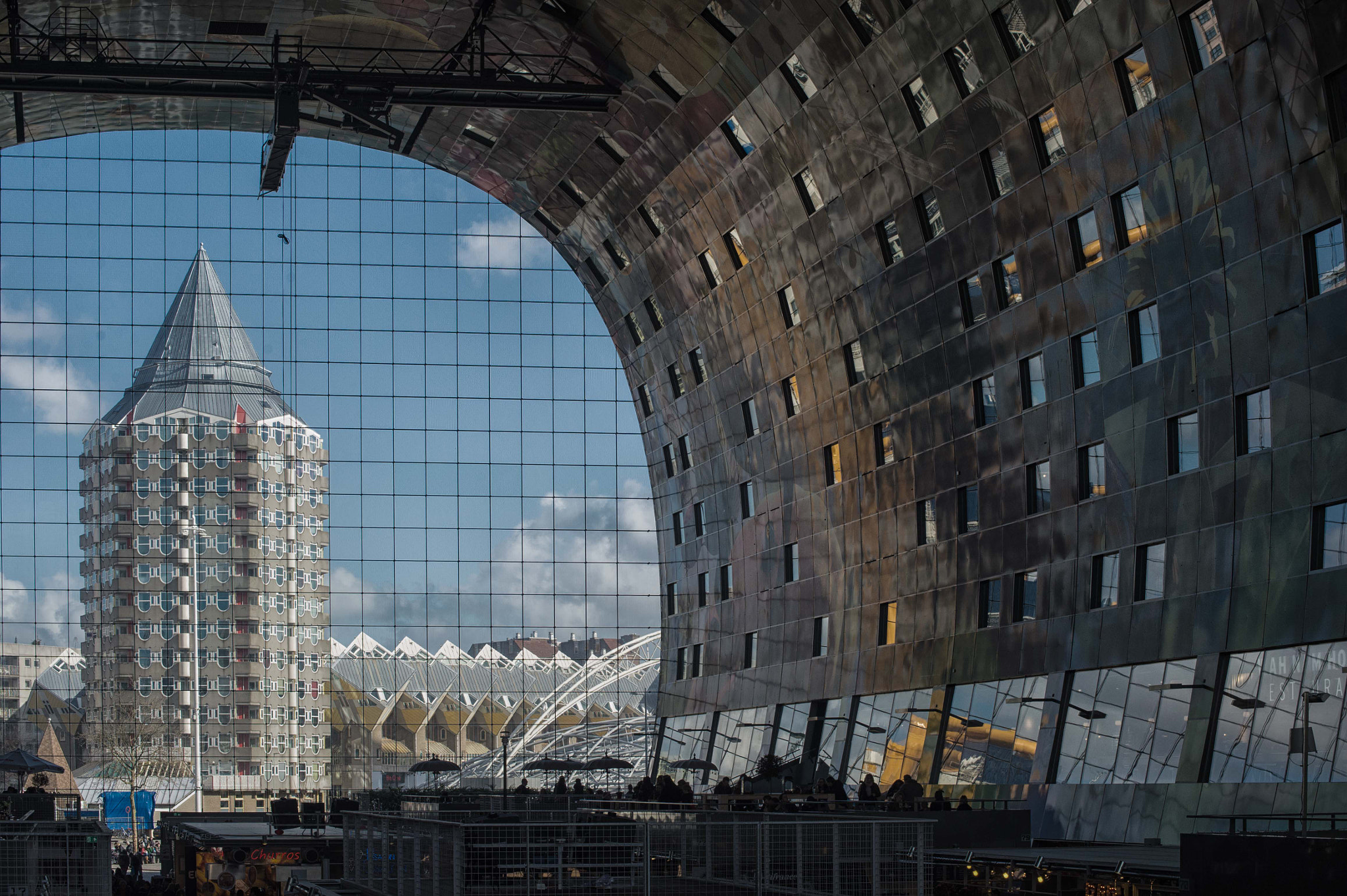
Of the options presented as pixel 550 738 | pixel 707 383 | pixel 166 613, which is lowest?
pixel 550 738

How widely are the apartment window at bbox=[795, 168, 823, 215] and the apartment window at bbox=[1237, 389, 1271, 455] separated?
15132mm

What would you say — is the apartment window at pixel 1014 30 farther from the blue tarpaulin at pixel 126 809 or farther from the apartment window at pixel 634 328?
the blue tarpaulin at pixel 126 809

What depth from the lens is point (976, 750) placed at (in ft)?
121

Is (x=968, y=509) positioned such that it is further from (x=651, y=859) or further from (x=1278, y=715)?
(x=651, y=859)

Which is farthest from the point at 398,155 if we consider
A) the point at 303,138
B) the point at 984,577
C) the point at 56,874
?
the point at 56,874

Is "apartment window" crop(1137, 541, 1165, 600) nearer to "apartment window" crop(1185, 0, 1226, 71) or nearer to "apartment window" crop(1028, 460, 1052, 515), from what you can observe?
"apartment window" crop(1028, 460, 1052, 515)

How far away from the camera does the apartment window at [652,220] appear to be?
50312mm

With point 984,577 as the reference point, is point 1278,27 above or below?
above

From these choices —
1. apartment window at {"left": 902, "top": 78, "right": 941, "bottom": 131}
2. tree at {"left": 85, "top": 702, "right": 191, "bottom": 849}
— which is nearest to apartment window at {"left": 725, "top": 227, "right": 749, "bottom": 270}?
apartment window at {"left": 902, "top": 78, "right": 941, "bottom": 131}

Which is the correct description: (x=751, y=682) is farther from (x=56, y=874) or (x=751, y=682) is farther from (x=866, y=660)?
(x=56, y=874)

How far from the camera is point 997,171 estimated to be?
113 feet

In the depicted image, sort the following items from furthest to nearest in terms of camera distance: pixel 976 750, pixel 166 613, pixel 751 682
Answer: pixel 166 613
pixel 751 682
pixel 976 750

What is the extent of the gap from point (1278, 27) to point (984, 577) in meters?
15.4

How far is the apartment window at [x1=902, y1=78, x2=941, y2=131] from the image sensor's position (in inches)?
1377
